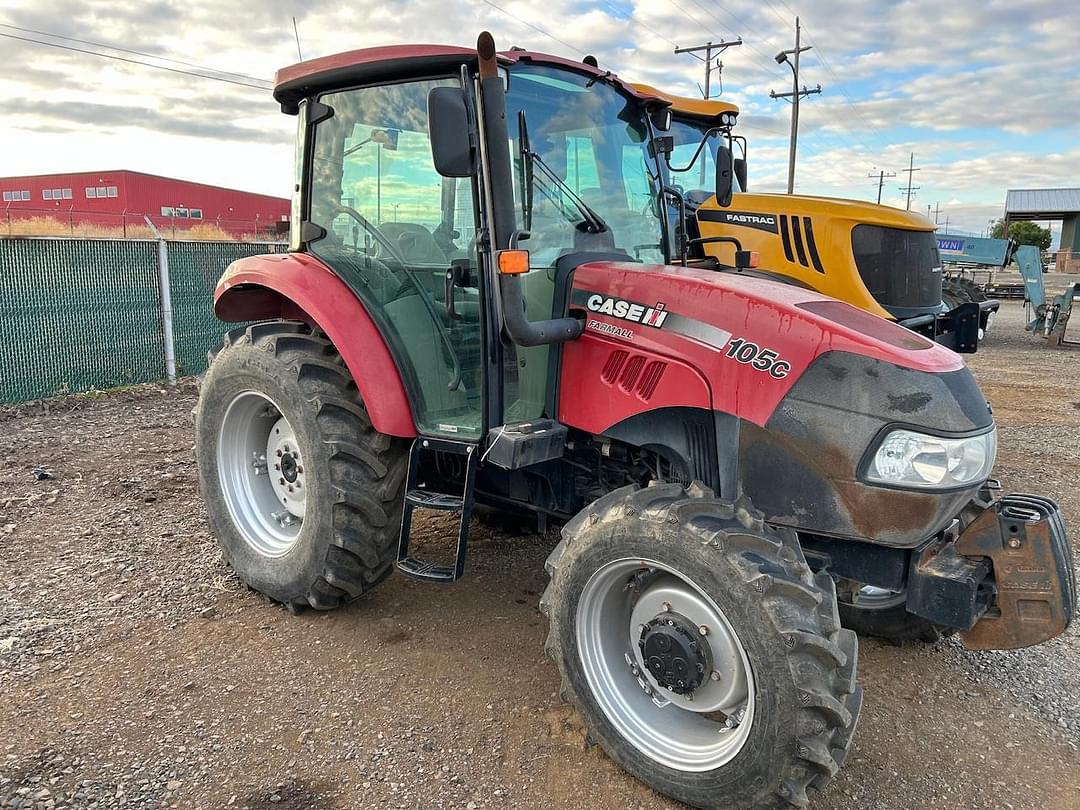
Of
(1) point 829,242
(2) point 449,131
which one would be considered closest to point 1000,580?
(2) point 449,131

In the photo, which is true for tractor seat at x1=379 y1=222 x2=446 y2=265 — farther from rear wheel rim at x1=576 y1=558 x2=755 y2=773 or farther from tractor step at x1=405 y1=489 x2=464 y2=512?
rear wheel rim at x1=576 y1=558 x2=755 y2=773

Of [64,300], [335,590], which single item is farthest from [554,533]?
[64,300]

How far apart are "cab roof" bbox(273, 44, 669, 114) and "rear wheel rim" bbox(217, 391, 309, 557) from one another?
4.84ft

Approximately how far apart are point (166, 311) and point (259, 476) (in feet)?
17.8

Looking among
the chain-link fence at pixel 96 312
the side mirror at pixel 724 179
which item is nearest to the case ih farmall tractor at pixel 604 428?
the side mirror at pixel 724 179

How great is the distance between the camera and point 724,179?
4414 millimetres

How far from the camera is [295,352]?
354 cm

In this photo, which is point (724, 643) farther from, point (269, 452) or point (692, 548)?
point (269, 452)

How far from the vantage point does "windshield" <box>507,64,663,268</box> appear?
9.98ft

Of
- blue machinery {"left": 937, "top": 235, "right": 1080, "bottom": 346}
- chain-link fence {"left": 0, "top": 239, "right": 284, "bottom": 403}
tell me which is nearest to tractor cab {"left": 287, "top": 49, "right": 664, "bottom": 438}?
chain-link fence {"left": 0, "top": 239, "right": 284, "bottom": 403}

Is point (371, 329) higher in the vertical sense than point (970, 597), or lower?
higher

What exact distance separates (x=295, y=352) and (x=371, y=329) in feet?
1.28

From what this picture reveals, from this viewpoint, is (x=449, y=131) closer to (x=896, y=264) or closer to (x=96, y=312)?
(x=896, y=264)

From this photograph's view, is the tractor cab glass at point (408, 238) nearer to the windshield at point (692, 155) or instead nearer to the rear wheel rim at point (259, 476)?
the rear wheel rim at point (259, 476)
